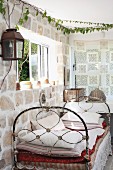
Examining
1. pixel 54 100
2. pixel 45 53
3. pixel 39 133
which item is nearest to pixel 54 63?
pixel 45 53

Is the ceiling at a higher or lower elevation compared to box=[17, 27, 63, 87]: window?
higher

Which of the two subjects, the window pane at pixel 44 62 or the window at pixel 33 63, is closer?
the window at pixel 33 63

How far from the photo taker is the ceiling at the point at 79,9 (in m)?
3.27

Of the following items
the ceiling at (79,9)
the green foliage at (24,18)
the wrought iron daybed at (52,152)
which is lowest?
the wrought iron daybed at (52,152)

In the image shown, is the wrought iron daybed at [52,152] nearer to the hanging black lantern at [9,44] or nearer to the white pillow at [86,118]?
the hanging black lantern at [9,44]

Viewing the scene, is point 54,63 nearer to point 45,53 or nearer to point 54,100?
point 45,53

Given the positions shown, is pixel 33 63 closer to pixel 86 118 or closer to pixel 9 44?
pixel 86 118

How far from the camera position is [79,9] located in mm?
3617

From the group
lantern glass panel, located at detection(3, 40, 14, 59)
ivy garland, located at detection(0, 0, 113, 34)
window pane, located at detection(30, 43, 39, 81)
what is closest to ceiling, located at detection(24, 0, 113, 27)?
ivy garland, located at detection(0, 0, 113, 34)

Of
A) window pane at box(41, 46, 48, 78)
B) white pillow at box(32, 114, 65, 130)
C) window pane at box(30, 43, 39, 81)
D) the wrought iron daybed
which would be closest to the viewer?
the wrought iron daybed

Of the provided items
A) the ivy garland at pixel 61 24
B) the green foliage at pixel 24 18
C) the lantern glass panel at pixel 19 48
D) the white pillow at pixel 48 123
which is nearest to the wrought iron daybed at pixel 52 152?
the white pillow at pixel 48 123

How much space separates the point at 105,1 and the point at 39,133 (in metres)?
1.64

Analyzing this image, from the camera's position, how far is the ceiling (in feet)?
10.7

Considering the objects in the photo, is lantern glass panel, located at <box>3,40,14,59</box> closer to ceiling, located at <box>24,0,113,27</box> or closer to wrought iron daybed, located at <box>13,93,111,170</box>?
wrought iron daybed, located at <box>13,93,111,170</box>
